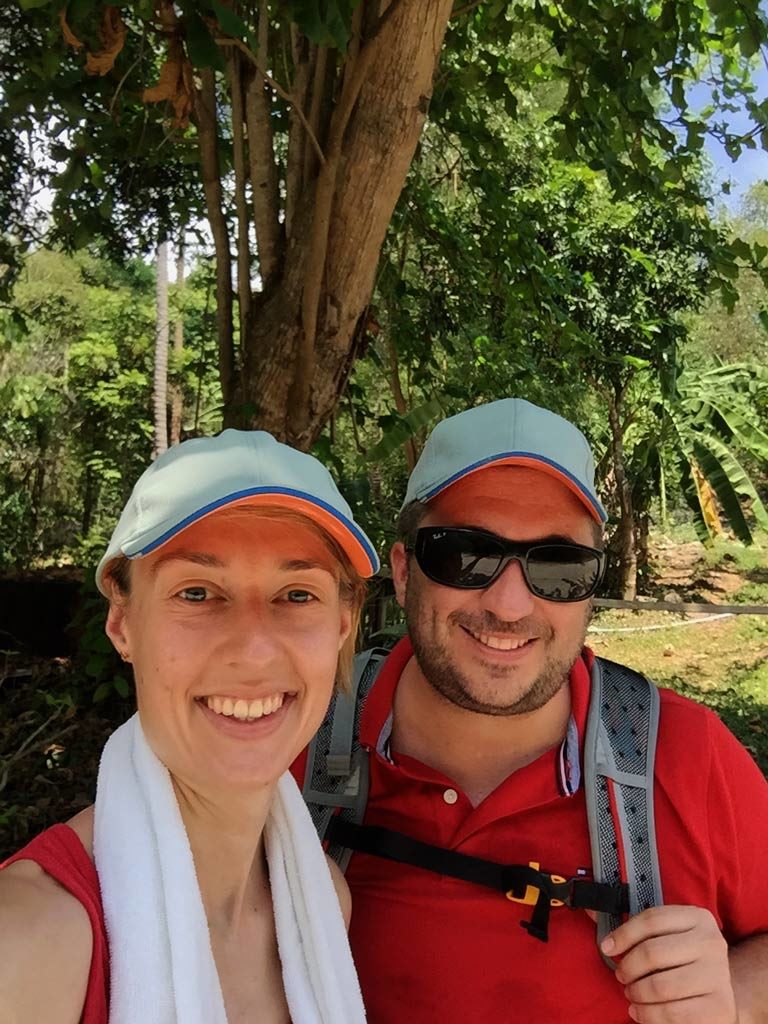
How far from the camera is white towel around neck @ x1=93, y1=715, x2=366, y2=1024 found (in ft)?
3.23

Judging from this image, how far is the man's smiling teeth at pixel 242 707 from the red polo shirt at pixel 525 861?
1.76 ft

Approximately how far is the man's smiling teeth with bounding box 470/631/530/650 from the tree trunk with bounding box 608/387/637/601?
1055 centimetres

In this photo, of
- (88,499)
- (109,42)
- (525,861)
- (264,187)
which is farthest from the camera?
(88,499)

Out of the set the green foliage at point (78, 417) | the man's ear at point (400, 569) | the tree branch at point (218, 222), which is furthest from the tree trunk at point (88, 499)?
the man's ear at point (400, 569)

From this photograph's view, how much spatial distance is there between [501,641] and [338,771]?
1.34 ft

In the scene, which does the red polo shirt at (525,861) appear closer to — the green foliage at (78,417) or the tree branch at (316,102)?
the tree branch at (316,102)

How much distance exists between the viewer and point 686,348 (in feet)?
54.7

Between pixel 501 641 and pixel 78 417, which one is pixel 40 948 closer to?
pixel 501 641

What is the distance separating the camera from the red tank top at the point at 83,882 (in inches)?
37.5

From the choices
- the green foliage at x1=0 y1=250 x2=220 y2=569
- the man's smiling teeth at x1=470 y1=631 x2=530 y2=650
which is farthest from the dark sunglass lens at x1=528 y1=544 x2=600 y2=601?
the green foliage at x1=0 y1=250 x2=220 y2=569

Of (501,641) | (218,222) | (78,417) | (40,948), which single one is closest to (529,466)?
(501,641)

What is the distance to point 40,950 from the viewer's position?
905 millimetres

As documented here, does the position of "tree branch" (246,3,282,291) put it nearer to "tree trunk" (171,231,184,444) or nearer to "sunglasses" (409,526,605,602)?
"sunglasses" (409,526,605,602)

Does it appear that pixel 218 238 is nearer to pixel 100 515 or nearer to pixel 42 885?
pixel 42 885
